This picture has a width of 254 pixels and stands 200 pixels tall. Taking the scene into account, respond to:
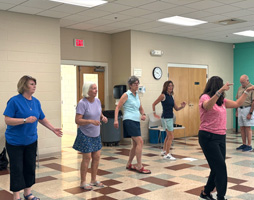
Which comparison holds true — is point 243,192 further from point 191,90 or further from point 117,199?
point 191,90

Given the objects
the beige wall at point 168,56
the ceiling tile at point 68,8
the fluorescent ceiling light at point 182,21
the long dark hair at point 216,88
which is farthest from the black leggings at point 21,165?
the beige wall at point 168,56

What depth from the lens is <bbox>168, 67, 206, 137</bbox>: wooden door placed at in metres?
9.58

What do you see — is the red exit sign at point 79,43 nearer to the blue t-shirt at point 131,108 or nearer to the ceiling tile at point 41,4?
the ceiling tile at point 41,4

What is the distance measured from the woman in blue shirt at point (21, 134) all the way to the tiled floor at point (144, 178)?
628mm

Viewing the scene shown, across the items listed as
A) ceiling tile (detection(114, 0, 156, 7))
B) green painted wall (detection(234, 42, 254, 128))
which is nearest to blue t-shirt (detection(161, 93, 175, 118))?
ceiling tile (detection(114, 0, 156, 7))

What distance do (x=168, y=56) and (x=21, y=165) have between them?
6.38 meters

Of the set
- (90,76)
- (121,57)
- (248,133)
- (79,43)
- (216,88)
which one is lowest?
(248,133)

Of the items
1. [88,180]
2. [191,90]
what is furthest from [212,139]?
[191,90]

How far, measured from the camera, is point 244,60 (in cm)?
1092

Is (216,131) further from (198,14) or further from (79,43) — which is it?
(79,43)

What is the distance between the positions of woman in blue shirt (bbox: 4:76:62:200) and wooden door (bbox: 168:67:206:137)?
6165 millimetres

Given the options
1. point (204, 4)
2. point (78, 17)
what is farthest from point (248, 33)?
point (78, 17)

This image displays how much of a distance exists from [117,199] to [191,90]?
640 cm

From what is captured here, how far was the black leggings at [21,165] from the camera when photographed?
11.9 ft
